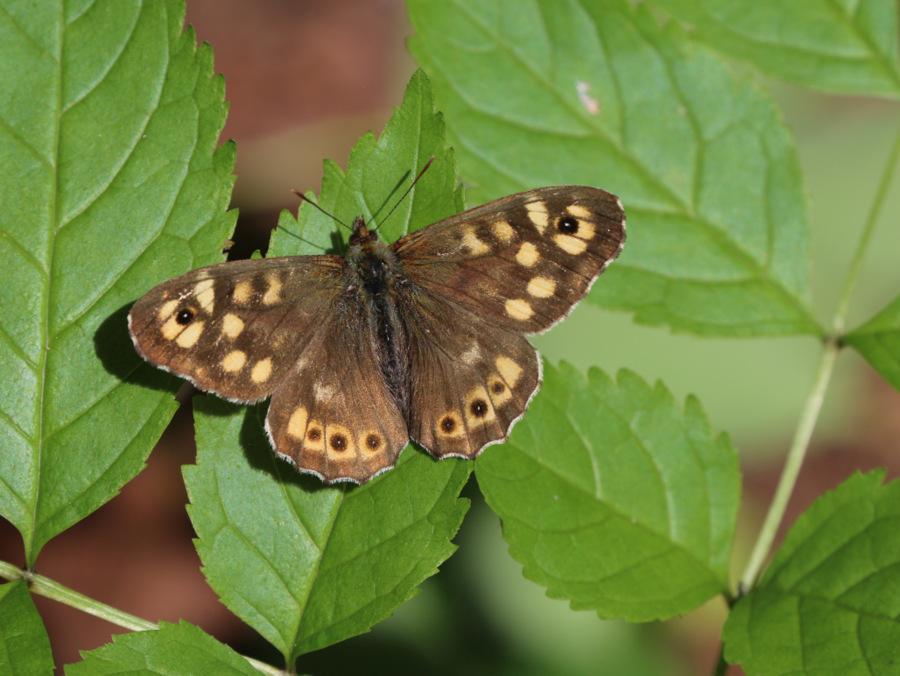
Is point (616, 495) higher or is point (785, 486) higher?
point (616, 495)

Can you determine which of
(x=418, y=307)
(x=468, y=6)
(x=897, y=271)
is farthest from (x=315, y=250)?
(x=897, y=271)

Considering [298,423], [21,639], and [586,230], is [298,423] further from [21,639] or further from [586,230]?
[586,230]

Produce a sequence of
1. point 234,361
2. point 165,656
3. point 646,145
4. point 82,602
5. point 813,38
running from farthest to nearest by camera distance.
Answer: point 813,38 < point 646,145 < point 234,361 < point 82,602 < point 165,656

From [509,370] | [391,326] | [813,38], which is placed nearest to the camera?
[509,370]

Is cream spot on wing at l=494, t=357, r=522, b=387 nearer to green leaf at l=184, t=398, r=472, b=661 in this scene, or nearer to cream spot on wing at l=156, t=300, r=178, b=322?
green leaf at l=184, t=398, r=472, b=661

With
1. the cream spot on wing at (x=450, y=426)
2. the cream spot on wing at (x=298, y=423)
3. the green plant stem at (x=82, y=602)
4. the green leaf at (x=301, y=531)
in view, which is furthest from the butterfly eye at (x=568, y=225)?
the green plant stem at (x=82, y=602)

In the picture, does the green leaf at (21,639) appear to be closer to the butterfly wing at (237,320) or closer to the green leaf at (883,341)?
the butterfly wing at (237,320)

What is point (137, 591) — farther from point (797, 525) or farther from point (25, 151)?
point (797, 525)

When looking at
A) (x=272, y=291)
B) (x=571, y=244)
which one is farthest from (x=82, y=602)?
(x=571, y=244)
